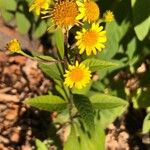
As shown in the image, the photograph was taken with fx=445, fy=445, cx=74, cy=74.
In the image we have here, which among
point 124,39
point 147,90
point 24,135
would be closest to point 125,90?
point 147,90

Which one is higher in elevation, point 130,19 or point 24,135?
point 130,19

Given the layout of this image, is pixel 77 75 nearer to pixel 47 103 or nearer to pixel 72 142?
pixel 47 103

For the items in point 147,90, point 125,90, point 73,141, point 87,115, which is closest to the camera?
point 87,115

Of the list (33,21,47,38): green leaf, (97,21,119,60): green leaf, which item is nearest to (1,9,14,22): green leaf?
(33,21,47,38): green leaf

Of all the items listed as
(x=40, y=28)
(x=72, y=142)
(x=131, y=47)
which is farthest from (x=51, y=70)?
(x=40, y=28)

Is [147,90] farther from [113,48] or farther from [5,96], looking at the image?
[5,96]

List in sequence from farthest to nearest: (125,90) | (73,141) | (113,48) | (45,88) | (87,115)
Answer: (45,88)
(125,90)
(113,48)
(73,141)
(87,115)
